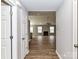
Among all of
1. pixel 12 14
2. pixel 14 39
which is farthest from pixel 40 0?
pixel 14 39

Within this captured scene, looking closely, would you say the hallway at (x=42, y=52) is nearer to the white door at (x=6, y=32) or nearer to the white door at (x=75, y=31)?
the white door at (x=6, y=32)

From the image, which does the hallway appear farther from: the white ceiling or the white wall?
the white ceiling

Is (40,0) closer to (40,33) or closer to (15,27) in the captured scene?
(15,27)

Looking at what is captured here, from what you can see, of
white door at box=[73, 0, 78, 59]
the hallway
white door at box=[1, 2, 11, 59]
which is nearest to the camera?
white door at box=[73, 0, 78, 59]

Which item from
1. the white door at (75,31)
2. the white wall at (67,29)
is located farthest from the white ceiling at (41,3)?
the white door at (75,31)

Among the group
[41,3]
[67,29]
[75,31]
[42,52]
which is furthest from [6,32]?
[42,52]

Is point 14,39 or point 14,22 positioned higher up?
point 14,22

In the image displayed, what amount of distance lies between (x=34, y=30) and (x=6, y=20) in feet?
64.4

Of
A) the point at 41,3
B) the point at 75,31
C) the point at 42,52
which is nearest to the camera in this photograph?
the point at 75,31

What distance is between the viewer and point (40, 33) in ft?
78.6

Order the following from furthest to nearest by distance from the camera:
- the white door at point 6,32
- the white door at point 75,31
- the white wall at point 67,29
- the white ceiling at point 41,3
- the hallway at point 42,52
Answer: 1. the hallway at point 42,52
2. the white ceiling at point 41,3
3. the white door at point 6,32
4. the white wall at point 67,29
5. the white door at point 75,31

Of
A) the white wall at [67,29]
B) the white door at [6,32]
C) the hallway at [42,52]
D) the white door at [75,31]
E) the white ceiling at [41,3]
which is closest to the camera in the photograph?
the white door at [75,31]

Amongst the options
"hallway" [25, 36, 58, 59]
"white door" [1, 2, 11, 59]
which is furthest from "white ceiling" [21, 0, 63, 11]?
"hallway" [25, 36, 58, 59]

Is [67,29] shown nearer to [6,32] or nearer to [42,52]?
[6,32]
